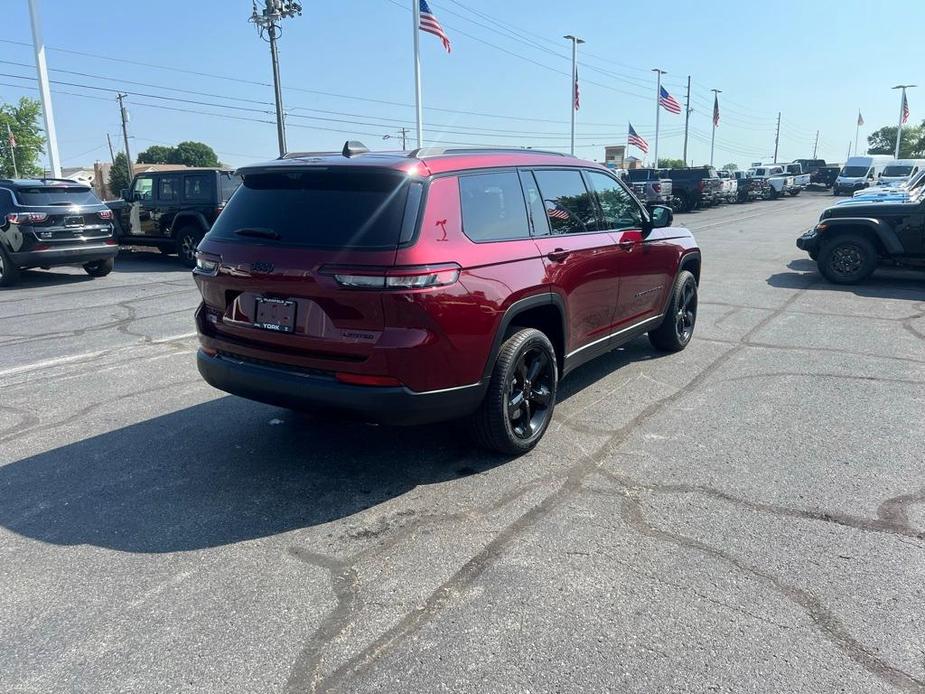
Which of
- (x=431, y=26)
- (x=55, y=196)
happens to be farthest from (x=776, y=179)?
(x=55, y=196)

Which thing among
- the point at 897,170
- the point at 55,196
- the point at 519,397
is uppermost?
the point at 897,170

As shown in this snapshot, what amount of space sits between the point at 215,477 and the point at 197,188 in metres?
10.9

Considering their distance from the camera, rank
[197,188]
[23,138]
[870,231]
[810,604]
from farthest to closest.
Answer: [23,138] → [197,188] → [870,231] → [810,604]

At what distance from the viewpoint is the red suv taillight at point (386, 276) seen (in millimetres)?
3469

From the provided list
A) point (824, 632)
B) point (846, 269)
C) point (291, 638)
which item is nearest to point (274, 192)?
point (291, 638)

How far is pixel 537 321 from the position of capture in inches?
179

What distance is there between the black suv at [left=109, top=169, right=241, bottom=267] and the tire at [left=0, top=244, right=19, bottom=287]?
3.03m

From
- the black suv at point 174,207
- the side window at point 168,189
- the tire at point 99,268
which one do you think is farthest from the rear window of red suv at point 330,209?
the side window at point 168,189

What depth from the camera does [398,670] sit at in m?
2.50

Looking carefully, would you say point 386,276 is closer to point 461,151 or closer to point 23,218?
point 461,151

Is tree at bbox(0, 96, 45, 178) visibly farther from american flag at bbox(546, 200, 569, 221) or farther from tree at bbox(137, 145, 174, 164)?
american flag at bbox(546, 200, 569, 221)

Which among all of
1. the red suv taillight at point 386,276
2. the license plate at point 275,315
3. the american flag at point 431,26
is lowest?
the license plate at point 275,315

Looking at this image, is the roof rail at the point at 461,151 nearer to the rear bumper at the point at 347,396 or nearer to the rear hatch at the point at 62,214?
the rear bumper at the point at 347,396

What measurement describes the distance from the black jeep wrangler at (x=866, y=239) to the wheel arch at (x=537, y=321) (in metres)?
8.05
